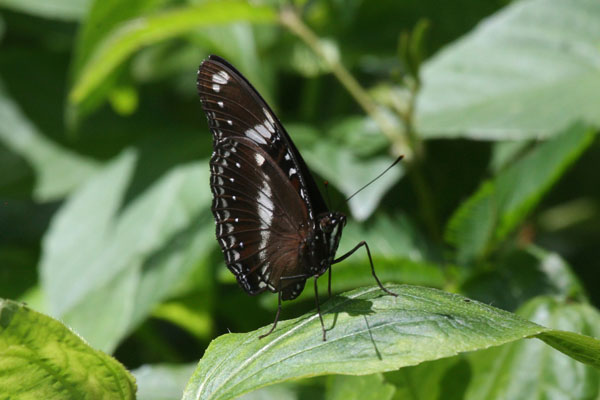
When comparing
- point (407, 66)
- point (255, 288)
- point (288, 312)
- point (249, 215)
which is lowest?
point (288, 312)

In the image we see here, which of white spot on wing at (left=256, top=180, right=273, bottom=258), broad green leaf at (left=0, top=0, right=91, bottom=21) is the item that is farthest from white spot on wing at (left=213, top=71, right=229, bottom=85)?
broad green leaf at (left=0, top=0, right=91, bottom=21)

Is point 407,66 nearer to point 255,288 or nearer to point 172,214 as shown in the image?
point 255,288

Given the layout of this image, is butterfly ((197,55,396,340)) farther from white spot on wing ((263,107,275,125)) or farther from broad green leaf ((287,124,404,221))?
broad green leaf ((287,124,404,221))

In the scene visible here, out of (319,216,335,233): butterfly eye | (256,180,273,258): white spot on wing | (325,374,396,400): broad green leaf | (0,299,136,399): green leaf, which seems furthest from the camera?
(256,180,273,258): white spot on wing

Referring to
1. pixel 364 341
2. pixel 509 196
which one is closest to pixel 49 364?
pixel 364 341

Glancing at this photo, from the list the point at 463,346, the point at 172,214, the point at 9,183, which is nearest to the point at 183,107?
the point at 9,183

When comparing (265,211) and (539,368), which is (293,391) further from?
(539,368)
